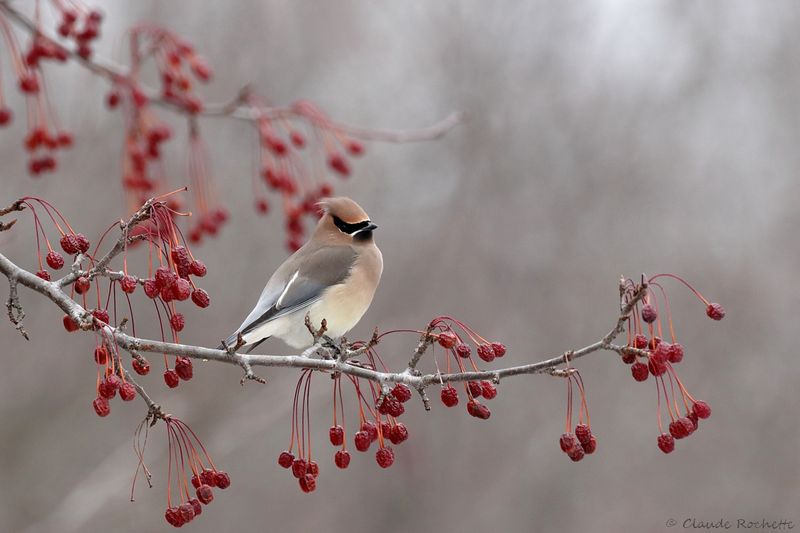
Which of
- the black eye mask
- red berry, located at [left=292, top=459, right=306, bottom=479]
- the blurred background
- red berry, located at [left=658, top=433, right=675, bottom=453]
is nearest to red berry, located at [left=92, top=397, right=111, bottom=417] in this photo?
red berry, located at [left=292, top=459, right=306, bottom=479]

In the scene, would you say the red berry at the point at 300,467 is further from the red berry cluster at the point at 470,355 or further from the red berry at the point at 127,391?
the red berry at the point at 127,391

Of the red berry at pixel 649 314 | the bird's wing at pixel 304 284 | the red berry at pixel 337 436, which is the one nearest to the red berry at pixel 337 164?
the bird's wing at pixel 304 284

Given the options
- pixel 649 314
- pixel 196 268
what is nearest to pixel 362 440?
pixel 196 268

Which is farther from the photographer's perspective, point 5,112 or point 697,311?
point 697,311

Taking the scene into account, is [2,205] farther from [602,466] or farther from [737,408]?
[737,408]

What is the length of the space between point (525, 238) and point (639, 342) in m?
7.04

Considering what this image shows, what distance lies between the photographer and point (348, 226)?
4.71m

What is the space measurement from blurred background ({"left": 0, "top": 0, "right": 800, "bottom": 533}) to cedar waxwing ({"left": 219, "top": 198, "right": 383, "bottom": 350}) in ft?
14.8

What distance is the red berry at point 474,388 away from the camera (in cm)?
272

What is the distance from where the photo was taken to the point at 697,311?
31.8 feet

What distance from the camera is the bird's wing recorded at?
13.4 feet

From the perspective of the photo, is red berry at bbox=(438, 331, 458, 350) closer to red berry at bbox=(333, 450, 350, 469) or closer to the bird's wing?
red berry at bbox=(333, 450, 350, 469)

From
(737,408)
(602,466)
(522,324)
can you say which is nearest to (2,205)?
(522,324)

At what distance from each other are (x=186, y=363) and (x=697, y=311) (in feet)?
25.5
